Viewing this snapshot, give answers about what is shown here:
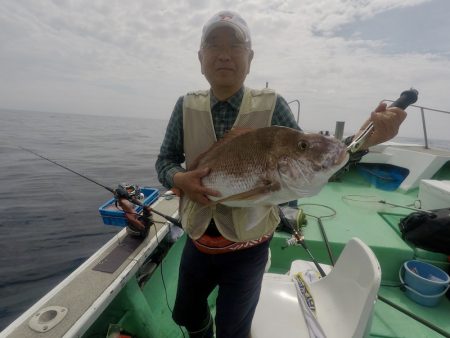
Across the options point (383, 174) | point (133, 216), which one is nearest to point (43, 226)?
point (133, 216)

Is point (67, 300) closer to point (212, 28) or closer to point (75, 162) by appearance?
point (212, 28)

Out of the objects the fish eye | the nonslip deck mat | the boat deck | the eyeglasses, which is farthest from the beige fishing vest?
the boat deck

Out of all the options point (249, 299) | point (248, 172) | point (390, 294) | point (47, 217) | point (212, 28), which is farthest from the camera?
point (47, 217)

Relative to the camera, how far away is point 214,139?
6.12ft

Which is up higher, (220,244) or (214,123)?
(214,123)

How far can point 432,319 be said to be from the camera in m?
2.79

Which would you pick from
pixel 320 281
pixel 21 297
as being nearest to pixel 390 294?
pixel 320 281

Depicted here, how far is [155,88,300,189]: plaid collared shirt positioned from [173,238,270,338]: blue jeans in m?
0.63

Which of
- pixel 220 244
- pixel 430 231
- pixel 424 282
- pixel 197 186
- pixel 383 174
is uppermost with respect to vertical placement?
pixel 197 186

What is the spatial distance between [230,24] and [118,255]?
8.39 ft

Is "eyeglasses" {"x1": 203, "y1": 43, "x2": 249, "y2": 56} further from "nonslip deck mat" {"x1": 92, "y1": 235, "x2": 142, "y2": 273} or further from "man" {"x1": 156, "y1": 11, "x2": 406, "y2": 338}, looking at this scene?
"nonslip deck mat" {"x1": 92, "y1": 235, "x2": 142, "y2": 273}

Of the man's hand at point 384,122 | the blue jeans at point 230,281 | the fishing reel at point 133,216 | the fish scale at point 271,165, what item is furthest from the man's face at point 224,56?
the fishing reel at point 133,216

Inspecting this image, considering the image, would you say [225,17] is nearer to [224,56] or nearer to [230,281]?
[224,56]

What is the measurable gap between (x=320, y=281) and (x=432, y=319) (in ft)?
5.12
